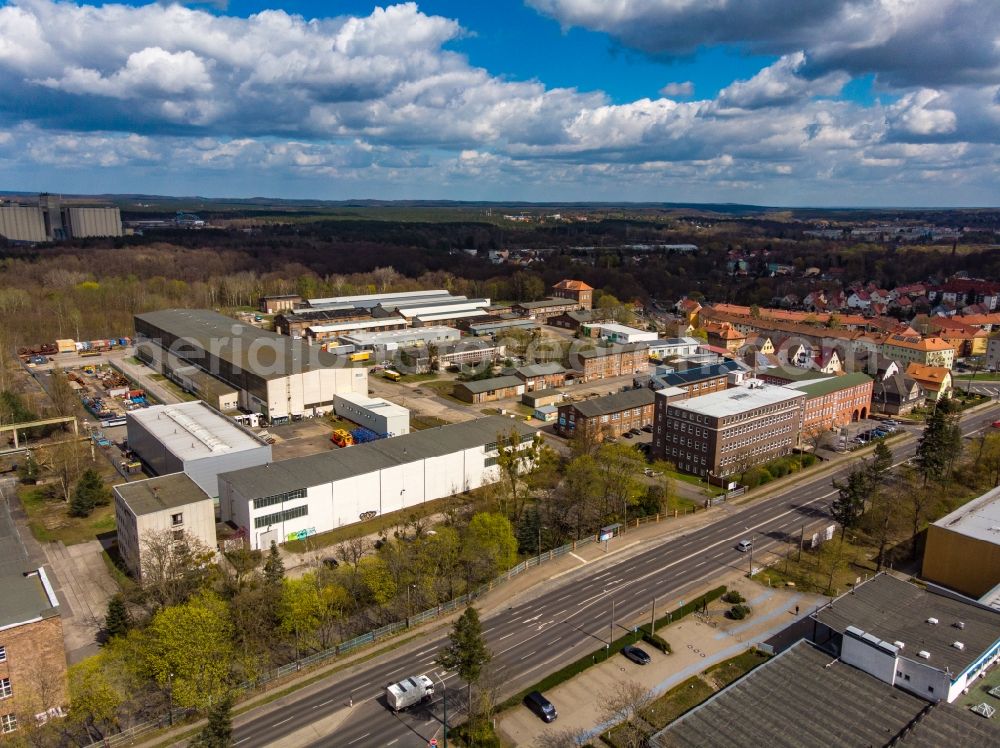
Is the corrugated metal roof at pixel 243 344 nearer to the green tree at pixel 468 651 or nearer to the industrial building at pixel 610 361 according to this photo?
the industrial building at pixel 610 361

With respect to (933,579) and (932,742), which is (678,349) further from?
(932,742)

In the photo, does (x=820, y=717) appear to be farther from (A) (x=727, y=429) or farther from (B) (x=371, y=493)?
Answer: (B) (x=371, y=493)

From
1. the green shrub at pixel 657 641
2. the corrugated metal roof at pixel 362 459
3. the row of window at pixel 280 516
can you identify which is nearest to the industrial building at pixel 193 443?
the corrugated metal roof at pixel 362 459

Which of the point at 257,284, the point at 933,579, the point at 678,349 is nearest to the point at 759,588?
the point at 933,579

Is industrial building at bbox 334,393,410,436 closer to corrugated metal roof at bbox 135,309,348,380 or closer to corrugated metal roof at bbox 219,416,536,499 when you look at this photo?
corrugated metal roof at bbox 135,309,348,380

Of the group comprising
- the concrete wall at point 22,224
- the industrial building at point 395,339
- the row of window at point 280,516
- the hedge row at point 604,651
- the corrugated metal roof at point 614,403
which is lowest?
the hedge row at point 604,651

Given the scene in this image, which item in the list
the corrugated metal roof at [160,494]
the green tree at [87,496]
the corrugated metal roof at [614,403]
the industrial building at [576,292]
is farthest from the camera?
the industrial building at [576,292]

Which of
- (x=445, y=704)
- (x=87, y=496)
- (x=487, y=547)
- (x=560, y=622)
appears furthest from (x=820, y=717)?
(x=87, y=496)
